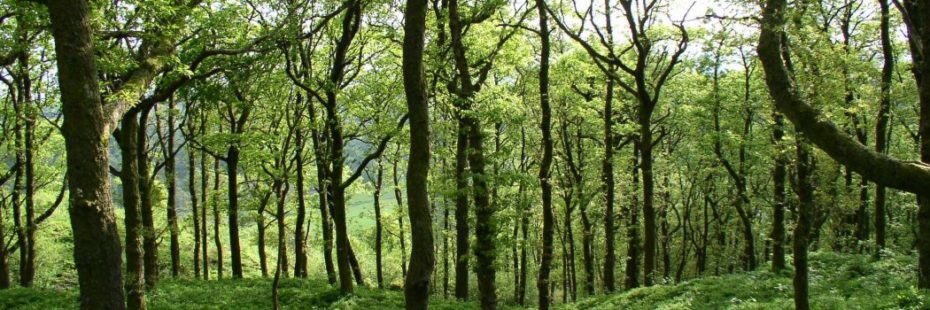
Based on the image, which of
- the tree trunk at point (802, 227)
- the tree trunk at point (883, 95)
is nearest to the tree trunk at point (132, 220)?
the tree trunk at point (802, 227)

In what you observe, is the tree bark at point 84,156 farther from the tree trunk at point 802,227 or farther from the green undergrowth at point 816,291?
the green undergrowth at point 816,291

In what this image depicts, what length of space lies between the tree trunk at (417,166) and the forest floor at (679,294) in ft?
29.0

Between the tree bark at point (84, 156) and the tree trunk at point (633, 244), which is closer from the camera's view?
the tree bark at point (84, 156)

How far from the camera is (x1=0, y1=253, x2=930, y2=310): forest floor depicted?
13.9 meters

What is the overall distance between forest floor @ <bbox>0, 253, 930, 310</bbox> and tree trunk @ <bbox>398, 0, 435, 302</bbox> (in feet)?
29.0

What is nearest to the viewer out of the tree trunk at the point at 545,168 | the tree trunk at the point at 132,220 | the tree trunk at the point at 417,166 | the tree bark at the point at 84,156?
the tree bark at the point at 84,156

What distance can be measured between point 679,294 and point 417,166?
40.1 ft

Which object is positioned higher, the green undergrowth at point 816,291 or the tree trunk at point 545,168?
the tree trunk at point 545,168

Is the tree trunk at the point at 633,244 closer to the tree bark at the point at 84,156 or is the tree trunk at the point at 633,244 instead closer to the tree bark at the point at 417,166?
the tree bark at the point at 417,166

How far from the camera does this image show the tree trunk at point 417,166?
741 cm

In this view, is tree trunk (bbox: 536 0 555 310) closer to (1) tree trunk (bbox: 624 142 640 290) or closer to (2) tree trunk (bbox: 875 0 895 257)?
(1) tree trunk (bbox: 624 142 640 290)

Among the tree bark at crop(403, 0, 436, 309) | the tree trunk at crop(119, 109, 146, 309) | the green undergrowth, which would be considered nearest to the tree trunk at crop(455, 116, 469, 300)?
the green undergrowth

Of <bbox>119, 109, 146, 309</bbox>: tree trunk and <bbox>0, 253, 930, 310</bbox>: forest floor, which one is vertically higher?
<bbox>119, 109, 146, 309</bbox>: tree trunk

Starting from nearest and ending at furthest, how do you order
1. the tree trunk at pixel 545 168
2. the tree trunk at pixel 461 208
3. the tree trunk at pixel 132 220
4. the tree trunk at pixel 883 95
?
the tree trunk at pixel 132 220
the tree trunk at pixel 461 208
the tree trunk at pixel 545 168
the tree trunk at pixel 883 95
